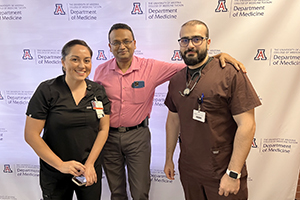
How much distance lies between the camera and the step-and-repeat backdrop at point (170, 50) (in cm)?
206

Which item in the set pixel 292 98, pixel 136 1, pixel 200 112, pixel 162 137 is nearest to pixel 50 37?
pixel 136 1

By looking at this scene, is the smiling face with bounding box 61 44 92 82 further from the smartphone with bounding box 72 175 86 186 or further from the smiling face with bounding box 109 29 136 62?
the smartphone with bounding box 72 175 86 186

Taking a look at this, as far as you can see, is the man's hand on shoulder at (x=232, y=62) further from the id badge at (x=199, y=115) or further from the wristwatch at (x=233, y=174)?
the wristwatch at (x=233, y=174)

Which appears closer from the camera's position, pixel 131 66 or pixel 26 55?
pixel 131 66

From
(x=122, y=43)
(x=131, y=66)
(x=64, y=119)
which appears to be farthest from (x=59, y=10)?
(x=64, y=119)

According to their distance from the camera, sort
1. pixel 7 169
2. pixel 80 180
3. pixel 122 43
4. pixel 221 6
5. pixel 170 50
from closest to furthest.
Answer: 1. pixel 80 180
2. pixel 122 43
3. pixel 221 6
4. pixel 170 50
5. pixel 7 169

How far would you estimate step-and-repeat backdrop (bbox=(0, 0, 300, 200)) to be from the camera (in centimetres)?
206

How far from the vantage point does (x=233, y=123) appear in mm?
1436

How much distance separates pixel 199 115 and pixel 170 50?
106 centimetres

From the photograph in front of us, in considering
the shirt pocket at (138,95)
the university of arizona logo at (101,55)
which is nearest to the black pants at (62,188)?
the shirt pocket at (138,95)

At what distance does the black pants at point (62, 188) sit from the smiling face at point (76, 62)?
2.54ft

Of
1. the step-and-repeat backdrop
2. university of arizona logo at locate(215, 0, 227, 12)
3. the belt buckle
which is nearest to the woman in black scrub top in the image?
the belt buckle

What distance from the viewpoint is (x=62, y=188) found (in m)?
1.55

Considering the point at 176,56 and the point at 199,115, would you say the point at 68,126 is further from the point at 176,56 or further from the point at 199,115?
the point at 176,56
